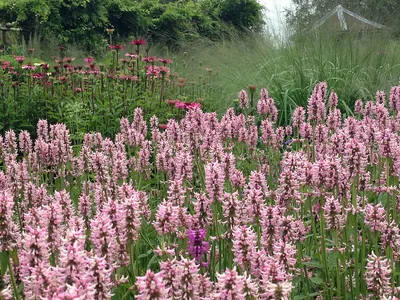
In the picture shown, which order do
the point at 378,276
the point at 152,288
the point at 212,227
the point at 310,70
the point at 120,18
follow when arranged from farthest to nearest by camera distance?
the point at 120,18
the point at 310,70
the point at 212,227
the point at 378,276
the point at 152,288

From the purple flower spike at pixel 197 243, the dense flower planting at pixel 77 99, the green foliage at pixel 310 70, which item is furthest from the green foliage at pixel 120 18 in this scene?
the purple flower spike at pixel 197 243

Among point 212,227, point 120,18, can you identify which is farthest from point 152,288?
point 120,18

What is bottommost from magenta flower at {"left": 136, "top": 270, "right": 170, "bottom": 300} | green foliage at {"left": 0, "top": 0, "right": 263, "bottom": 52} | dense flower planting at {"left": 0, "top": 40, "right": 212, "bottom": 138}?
magenta flower at {"left": 136, "top": 270, "right": 170, "bottom": 300}

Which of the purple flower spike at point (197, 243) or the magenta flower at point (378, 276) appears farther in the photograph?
the purple flower spike at point (197, 243)

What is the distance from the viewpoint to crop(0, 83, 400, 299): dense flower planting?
1569 millimetres

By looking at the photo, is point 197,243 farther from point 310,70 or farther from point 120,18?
point 120,18

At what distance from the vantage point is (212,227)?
2826mm

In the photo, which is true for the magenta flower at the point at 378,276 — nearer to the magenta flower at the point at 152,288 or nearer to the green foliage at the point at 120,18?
the magenta flower at the point at 152,288

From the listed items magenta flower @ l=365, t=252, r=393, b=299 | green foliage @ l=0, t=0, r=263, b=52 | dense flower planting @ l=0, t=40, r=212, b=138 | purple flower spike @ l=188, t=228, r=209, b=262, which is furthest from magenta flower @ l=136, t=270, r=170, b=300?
green foliage @ l=0, t=0, r=263, b=52

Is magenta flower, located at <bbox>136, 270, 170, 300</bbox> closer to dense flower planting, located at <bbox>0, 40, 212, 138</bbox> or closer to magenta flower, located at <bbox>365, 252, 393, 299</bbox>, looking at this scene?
magenta flower, located at <bbox>365, 252, 393, 299</bbox>

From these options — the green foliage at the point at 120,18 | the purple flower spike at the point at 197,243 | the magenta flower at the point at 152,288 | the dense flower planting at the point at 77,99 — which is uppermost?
the green foliage at the point at 120,18

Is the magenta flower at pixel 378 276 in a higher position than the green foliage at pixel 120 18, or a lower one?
lower

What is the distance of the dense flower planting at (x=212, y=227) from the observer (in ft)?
5.15

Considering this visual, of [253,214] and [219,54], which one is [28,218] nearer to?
[253,214]
